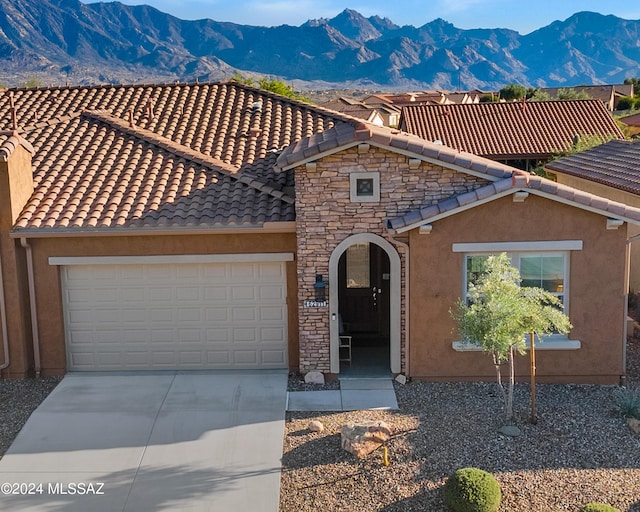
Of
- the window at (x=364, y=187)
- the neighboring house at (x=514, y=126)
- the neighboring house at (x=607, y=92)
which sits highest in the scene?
the neighboring house at (x=607, y=92)

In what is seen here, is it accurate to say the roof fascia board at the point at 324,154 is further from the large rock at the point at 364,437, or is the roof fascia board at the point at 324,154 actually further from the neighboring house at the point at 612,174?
the neighboring house at the point at 612,174

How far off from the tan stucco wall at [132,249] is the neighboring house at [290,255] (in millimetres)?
27

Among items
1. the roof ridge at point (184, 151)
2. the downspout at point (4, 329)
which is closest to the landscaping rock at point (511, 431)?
the roof ridge at point (184, 151)

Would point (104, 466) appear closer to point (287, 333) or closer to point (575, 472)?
point (287, 333)

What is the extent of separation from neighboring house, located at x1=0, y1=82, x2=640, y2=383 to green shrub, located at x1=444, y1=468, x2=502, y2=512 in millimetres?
3891

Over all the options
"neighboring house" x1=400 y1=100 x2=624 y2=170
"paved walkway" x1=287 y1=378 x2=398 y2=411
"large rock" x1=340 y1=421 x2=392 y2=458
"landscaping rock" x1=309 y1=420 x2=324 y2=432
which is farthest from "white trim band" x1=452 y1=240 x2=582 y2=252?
"neighboring house" x1=400 y1=100 x2=624 y2=170

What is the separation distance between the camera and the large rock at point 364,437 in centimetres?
973

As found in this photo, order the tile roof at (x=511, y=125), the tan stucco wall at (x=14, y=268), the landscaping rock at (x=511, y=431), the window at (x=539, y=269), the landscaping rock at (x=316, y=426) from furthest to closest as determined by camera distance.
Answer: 1. the tile roof at (x=511, y=125)
2. the tan stucco wall at (x=14, y=268)
3. the window at (x=539, y=269)
4. the landscaping rock at (x=316, y=426)
5. the landscaping rock at (x=511, y=431)

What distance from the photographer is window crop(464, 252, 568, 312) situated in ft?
39.8

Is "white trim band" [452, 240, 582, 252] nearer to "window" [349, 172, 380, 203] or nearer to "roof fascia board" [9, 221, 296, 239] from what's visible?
"window" [349, 172, 380, 203]

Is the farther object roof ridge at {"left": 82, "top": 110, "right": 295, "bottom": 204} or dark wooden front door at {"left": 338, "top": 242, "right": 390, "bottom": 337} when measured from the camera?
dark wooden front door at {"left": 338, "top": 242, "right": 390, "bottom": 337}

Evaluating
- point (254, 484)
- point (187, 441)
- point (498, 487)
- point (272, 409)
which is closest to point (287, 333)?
point (272, 409)

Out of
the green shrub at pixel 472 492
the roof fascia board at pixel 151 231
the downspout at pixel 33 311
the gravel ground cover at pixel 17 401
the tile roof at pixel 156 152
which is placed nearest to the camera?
the green shrub at pixel 472 492

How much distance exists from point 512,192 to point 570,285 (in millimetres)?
1958
